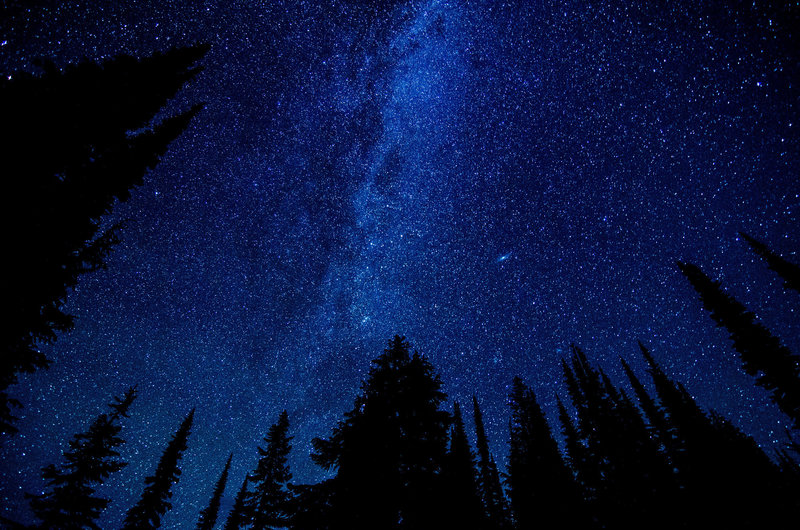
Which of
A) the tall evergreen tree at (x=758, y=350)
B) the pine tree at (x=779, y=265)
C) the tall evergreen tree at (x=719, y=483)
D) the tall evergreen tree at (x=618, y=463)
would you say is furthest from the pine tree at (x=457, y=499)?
the pine tree at (x=779, y=265)

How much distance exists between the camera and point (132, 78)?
1224cm

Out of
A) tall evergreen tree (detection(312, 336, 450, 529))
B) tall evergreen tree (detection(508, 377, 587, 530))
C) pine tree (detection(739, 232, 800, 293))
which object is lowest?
tall evergreen tree (detection(312, 336, 450, 529))

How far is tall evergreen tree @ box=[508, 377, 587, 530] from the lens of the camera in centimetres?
1878

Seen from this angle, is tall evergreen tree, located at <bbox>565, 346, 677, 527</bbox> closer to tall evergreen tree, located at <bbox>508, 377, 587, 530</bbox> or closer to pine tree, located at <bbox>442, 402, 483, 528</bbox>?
tall evergreen tree, located at <bbox>508, 377, 587, 530</bbox>

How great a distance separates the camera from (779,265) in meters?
21.2

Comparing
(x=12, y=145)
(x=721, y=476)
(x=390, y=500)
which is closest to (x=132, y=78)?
(x=12, y=145)

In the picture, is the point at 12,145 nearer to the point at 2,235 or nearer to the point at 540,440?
the point at 2,235

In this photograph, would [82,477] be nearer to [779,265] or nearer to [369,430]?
[369,430]

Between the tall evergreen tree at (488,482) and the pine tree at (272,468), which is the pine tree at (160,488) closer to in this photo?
the pine tree at (272,468)

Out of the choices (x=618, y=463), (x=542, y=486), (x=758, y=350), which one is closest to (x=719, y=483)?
(x=618, y=463)

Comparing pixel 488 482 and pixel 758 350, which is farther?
pixel 488 482

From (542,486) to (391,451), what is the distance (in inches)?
707

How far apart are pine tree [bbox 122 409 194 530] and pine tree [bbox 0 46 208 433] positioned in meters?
19.4

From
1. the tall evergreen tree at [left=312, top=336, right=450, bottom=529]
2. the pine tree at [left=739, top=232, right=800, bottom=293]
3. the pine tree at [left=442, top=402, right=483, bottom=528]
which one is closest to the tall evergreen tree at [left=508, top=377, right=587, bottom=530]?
the pine tree at [left=442, top=402, right=483, bottom=528]
